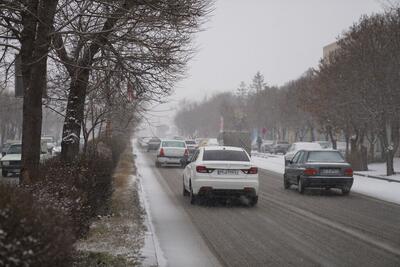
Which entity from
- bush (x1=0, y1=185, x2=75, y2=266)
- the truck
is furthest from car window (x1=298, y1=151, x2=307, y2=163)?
the truck

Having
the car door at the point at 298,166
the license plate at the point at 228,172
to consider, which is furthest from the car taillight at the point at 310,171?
the license plate at the point at 228,172

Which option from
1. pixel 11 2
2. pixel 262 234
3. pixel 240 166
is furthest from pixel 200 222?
pixel 11 2

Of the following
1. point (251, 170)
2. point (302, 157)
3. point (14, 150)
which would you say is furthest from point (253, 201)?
point (14, 150)

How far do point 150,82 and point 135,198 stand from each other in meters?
4.43

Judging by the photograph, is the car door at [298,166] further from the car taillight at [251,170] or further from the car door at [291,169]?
the car taillight at [251,170]

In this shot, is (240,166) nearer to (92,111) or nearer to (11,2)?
(92,111)

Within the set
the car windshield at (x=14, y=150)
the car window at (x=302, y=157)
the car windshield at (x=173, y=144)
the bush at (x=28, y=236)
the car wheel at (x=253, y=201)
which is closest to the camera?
the bush at (x=28, y=236)

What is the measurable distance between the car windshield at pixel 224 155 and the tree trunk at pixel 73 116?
11.7 ft

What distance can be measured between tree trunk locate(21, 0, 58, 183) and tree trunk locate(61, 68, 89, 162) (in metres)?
2.85

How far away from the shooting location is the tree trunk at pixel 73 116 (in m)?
13.4

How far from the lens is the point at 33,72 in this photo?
32.3 ft

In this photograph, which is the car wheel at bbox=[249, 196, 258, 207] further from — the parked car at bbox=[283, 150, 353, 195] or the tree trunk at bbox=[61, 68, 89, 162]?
the tree trunk at bbox=[61, 68, 89, 162]

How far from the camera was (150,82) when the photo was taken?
505 inches

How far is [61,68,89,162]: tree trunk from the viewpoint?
13387 mm
